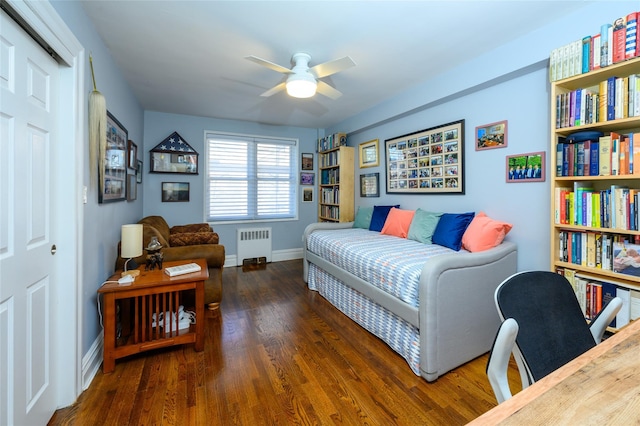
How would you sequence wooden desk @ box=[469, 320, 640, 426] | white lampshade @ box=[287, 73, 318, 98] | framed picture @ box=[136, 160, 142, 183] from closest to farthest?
wooden desk @ box=[469, 320, 640, 426]
white lampshade @ box=[287, 73, 318, 98]
framed picture @ box=[136, 160, 142, 183]

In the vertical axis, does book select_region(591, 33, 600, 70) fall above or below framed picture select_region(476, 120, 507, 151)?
above

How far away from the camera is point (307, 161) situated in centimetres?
518

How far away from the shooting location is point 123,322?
224 centimetres

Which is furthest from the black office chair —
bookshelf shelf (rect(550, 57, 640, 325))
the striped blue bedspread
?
bookshelf shelf (rect(550, 57, 640, 325))

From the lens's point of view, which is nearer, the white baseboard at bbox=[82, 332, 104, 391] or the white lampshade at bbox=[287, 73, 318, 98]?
the white baseboard at bbox=[82, 332, 104, 391]

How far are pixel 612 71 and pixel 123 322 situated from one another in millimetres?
3864

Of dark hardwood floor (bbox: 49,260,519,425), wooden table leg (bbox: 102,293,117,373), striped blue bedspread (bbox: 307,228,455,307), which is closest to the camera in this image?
dark hardwood floor (bbox: 49,260,519,425)

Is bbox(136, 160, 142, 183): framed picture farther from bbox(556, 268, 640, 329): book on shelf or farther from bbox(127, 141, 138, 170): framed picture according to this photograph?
bbox(556, 268, 640, 329): book on shelf

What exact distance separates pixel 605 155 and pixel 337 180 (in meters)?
3.27

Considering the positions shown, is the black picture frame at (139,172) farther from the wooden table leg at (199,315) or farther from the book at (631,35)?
the book at (631,35)

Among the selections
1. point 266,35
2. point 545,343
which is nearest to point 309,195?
point 266,35

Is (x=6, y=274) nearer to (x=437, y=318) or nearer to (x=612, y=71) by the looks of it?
(x=437, y=318)

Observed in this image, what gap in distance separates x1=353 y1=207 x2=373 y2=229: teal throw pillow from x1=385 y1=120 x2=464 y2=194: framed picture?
41 centimetres

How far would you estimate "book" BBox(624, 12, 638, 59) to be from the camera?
60.4 inches
